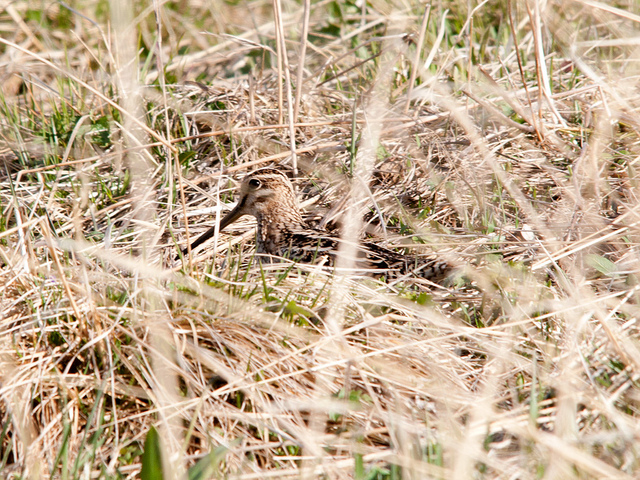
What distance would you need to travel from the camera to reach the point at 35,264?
3105 millimetres

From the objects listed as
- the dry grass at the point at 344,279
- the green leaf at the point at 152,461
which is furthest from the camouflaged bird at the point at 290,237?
the green leaf at the point at 152,461

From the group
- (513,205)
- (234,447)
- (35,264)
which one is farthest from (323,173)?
(234,447)

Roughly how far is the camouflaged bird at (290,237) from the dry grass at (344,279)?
11 centimetres

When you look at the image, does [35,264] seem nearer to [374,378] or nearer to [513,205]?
[374,378]

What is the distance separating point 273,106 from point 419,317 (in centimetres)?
211

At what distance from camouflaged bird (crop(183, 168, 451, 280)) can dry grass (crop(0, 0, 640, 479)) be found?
0.35 ft

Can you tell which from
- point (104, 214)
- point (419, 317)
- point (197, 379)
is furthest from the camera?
point (104, 214)

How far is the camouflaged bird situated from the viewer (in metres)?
3.36

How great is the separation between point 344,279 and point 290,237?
66 centimetres

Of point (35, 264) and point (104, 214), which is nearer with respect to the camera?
point (35, 264)

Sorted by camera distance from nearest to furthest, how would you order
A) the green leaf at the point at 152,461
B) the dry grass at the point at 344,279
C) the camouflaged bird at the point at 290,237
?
1. the green leaf at the point at 152,461
2. the dry grass at the point at 344,279
3. the camouflaged bird at the point at 290,237

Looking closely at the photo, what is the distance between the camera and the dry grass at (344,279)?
2.42m

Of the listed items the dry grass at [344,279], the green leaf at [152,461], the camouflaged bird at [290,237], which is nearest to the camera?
the green leaf at [152,461]

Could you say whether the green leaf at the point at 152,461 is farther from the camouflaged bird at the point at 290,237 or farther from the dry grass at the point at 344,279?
the camouflaged bird at the point at 290,237
